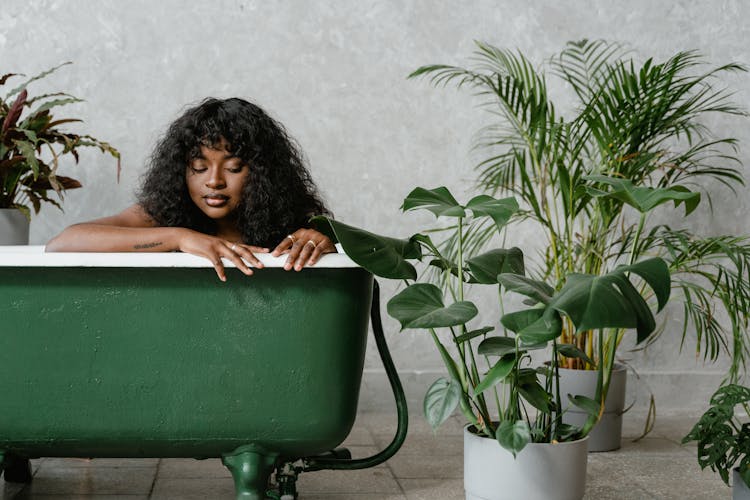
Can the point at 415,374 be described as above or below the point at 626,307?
below

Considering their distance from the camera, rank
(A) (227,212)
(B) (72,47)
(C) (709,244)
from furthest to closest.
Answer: (B) (72,47) < (C) (709,244) < (A) (227,212)

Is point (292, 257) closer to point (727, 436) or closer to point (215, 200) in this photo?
point (215, 200)

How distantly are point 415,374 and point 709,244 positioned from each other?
1185 mm

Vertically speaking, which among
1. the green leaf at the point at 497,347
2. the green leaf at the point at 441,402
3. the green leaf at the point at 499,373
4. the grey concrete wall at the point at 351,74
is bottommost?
the green leaf at the point at 441,402

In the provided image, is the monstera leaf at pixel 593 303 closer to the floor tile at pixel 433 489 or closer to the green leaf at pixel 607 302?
the green leaf at pixel 607 302

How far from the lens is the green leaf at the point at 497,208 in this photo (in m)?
1.82

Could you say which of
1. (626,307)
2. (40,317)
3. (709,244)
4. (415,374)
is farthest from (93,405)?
(709,244)

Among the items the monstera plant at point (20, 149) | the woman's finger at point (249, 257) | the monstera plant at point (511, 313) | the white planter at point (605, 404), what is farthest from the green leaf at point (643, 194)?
the monstera plant at point (20, 149)

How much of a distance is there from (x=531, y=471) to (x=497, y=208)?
579 mm

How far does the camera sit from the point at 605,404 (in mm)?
2795

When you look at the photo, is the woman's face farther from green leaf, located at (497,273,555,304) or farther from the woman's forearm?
green leaf, located at (497,273,555,304)

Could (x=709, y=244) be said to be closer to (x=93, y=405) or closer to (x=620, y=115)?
(x=620, y=115)

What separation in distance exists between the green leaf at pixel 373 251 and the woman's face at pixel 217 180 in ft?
1.05

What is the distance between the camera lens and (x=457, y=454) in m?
2.74
